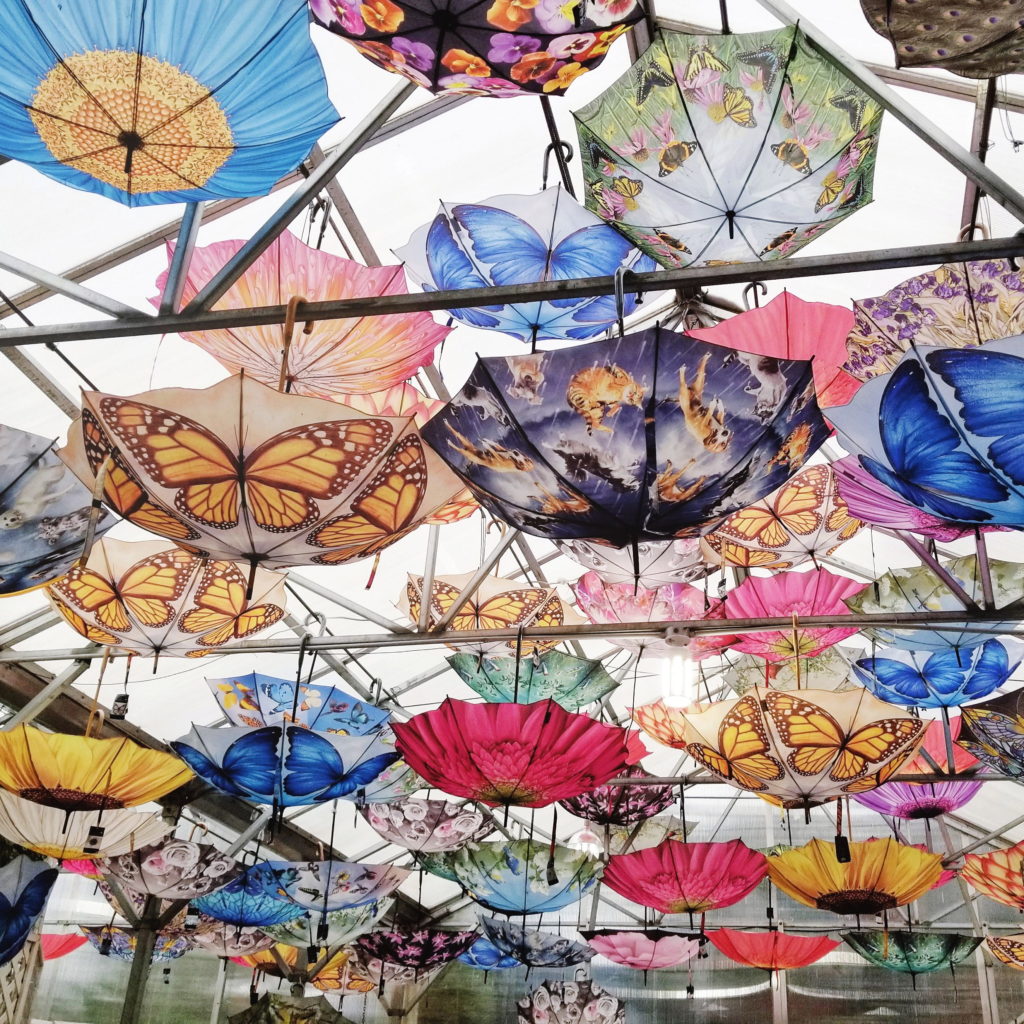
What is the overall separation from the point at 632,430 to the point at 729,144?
90 centimetres

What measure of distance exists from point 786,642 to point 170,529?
14.8 ft

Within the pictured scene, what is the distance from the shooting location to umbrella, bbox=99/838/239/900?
22.4ft

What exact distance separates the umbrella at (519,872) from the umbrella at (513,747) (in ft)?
7.20

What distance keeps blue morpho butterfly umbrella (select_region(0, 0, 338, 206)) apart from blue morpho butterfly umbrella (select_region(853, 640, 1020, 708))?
17.1 feet

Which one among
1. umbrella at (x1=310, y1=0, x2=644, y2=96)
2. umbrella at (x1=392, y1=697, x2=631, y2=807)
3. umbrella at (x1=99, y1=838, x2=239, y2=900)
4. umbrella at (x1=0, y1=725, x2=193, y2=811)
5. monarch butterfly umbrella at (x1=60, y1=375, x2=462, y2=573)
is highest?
umbrella at (x1=310, y1=0, x2=644, y2=96)

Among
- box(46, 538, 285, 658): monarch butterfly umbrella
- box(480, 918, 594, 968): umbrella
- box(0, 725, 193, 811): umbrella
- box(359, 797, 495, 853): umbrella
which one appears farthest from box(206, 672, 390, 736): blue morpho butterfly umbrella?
box(480, 918, 594, 968): umbrella

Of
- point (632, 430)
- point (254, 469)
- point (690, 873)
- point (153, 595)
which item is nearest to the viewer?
point (632, 430)

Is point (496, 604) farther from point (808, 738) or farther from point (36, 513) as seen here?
point (36, 513)

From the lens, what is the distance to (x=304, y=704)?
5969 millimetres

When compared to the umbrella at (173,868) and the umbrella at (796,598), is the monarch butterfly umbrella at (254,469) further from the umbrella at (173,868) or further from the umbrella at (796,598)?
the umbrella at (173,868)

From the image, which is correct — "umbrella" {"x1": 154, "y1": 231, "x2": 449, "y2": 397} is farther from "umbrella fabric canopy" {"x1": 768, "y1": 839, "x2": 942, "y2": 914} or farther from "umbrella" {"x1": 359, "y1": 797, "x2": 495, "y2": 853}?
"umbrella fabric canopy" {"x1": 768, "y1": 839, "x2": 942, "y2": 914}

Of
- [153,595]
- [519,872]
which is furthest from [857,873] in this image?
[153,595]

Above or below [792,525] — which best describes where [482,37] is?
below

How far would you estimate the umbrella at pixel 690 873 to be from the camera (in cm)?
659
